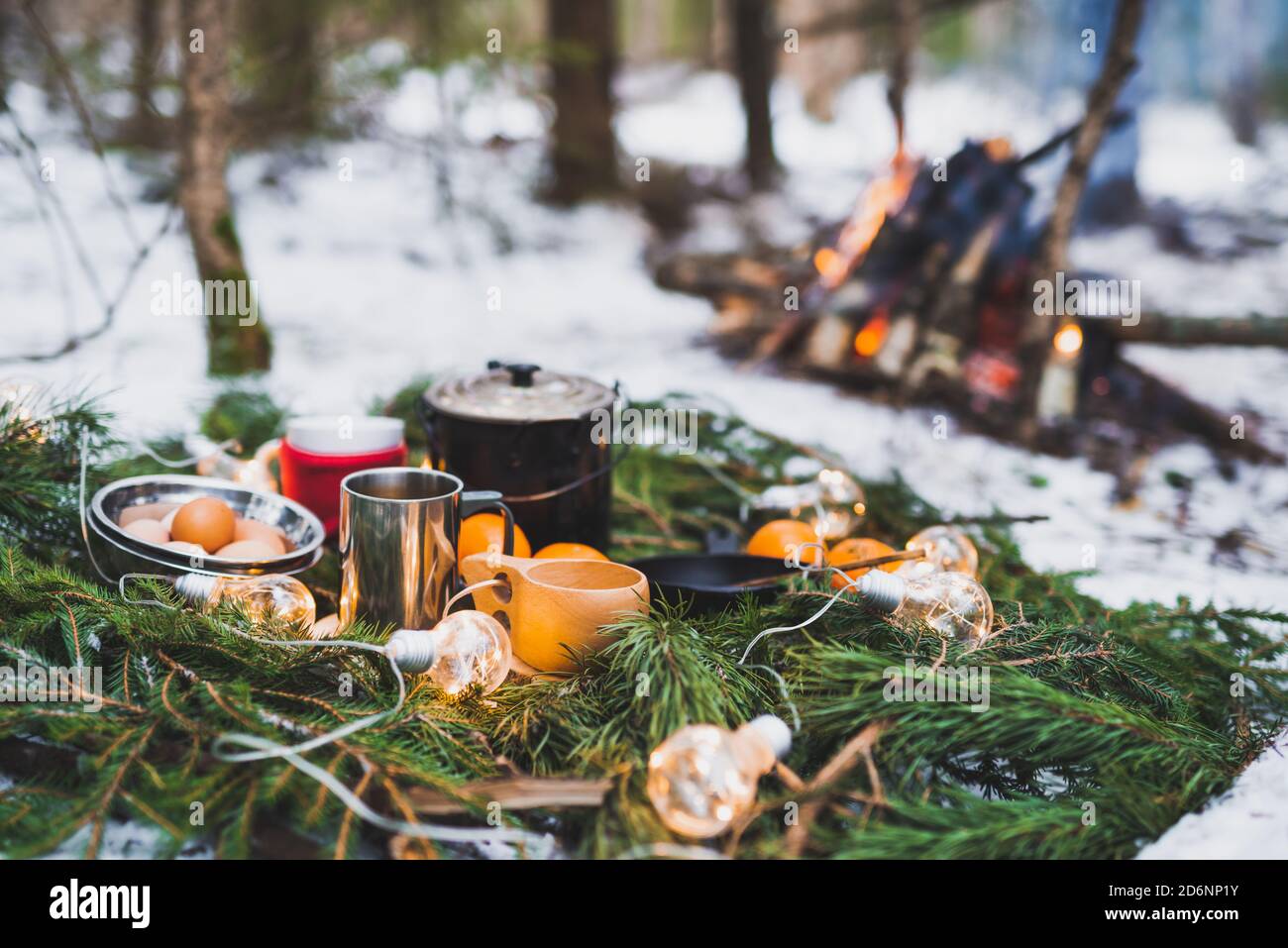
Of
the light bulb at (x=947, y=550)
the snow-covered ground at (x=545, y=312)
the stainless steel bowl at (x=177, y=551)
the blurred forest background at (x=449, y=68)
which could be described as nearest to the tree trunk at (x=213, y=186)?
the blurred forest background at (x=449, y=68)

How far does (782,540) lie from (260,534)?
1017 mm

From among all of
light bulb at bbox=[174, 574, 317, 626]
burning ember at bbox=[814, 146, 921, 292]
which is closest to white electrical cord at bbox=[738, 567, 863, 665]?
light bulb at bbox=[174, 574, 317, 626]

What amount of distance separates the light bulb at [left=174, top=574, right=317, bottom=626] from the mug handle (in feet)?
1.03

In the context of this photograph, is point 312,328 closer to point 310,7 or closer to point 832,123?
point 310,7

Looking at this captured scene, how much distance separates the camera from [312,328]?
4.89 metres

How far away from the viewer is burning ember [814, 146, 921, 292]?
420 centimetres

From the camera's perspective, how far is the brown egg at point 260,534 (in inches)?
73.3

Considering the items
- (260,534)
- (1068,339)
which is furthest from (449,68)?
(260,534)

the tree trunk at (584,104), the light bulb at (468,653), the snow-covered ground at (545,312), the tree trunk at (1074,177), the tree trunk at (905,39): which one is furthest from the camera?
the tree trunk at (584,104)

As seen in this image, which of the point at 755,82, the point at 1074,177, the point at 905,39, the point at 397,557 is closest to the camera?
the point at 397,557

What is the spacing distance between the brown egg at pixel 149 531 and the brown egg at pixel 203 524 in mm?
18

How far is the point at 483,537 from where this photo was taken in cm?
189

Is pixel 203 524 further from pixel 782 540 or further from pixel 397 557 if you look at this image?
pixel 782 540

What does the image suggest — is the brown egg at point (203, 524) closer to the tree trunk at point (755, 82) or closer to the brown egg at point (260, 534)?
the brown egg at point (260, 534)
